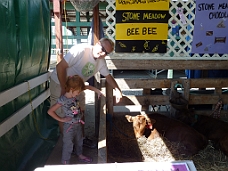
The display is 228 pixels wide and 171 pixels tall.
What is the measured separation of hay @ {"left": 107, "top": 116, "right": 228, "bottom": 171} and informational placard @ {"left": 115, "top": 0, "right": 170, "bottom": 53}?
1.55 metres

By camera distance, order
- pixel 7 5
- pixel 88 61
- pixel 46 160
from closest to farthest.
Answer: pixel 7 5 < pixel 88 61 < pixel 46 160

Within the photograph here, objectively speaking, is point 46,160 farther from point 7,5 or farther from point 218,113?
point 218,113

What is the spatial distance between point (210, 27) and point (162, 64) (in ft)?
3.77

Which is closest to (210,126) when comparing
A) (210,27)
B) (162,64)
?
(162,64)

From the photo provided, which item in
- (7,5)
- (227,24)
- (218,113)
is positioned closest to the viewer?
(7,5)

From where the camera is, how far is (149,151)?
3707 mm

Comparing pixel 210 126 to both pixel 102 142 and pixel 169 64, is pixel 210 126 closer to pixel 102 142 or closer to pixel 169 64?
pixel 169 64

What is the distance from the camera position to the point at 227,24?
432cm

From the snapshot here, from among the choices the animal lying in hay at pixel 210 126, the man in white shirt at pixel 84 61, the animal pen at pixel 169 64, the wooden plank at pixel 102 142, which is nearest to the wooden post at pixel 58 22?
the animal pen at pixel 169 64

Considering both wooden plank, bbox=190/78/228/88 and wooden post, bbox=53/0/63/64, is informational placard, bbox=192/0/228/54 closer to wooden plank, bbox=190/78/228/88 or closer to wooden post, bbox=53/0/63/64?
wooden plank, bbox=190/78/228/88

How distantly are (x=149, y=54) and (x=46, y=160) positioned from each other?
2.64 meters

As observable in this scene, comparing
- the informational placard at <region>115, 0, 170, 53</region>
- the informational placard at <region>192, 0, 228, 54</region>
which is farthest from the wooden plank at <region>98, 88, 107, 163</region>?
the informational placard at <region>192, 0, 228, 54</region>

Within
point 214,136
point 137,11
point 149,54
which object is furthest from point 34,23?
point 214,136

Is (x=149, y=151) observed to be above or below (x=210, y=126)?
below
